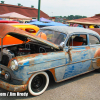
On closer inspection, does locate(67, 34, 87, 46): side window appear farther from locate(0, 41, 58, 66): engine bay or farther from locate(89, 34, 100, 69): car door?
locate(0, 41, 58, 66): engine bay

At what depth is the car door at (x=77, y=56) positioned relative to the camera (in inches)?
139

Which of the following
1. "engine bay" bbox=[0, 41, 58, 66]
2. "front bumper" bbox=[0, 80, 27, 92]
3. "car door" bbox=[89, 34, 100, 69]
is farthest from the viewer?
"car door" bbox=[89, 34, 100, 69]

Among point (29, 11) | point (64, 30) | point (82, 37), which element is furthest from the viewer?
point (29, 11)

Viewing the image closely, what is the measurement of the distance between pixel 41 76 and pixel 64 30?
1503 mm

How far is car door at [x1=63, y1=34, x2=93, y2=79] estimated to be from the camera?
3543 millimetres

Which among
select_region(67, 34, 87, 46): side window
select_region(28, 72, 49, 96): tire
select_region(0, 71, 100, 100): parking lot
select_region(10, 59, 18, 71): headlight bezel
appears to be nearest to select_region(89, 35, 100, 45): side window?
select_region(67, 34, 87, 46): side window

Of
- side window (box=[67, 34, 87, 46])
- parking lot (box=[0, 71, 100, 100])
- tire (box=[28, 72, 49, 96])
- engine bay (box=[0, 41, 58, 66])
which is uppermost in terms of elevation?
side window (box=[67, 34, 87, 46])

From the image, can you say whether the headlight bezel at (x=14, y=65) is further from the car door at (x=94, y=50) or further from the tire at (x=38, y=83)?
the car door at (x=94, y=50)

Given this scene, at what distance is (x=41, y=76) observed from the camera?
3.14 meters

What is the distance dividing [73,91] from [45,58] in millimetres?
1132

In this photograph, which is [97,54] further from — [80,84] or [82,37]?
[80,84]

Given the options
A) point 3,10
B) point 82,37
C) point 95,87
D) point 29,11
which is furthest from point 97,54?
point 29,11

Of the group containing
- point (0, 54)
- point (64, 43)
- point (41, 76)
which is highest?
point (64, 43)

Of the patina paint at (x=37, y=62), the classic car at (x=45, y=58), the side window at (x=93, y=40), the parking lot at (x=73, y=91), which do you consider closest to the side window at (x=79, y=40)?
the classic car at (x=45, y=58)
